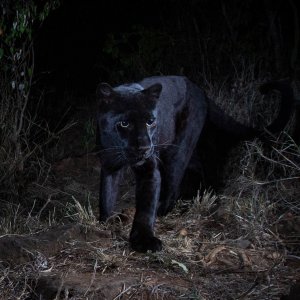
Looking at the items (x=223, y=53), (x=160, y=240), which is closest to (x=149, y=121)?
(x=160, y=240)

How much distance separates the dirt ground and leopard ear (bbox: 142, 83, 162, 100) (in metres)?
0.87

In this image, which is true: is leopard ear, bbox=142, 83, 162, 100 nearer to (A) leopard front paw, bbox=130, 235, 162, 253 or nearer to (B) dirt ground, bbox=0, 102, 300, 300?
(B) dirt ground, bbox=0, 102, 300, 300

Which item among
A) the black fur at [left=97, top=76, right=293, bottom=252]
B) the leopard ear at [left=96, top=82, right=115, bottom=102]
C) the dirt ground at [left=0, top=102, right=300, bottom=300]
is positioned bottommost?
the dirt ground at [left=0, top=102, right=300, bottom=300]

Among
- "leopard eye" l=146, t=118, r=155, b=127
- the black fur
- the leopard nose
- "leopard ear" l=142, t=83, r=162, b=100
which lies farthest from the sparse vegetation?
"leopard ear" l=142, t=83, r=162, b=100

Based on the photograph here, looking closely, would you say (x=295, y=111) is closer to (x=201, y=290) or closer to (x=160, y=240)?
(x=160, y=240)

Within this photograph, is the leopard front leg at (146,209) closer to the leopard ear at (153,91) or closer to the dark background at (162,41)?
the leopard ear at (153,91)

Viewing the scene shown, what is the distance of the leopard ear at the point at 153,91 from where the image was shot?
456 centimetres

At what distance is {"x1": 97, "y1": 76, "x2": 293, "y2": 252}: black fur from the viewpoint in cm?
426

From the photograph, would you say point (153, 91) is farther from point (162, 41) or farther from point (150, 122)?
point (162, 41)

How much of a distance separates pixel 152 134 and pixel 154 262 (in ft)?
3.33

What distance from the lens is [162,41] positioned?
805cm

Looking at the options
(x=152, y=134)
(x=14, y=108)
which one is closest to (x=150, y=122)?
(x=152, y=134)

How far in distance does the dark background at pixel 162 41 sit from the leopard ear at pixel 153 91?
7.95ft

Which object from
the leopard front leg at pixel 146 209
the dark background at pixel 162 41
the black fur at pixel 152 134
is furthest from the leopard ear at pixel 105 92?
the dark background at pixel 162 41
